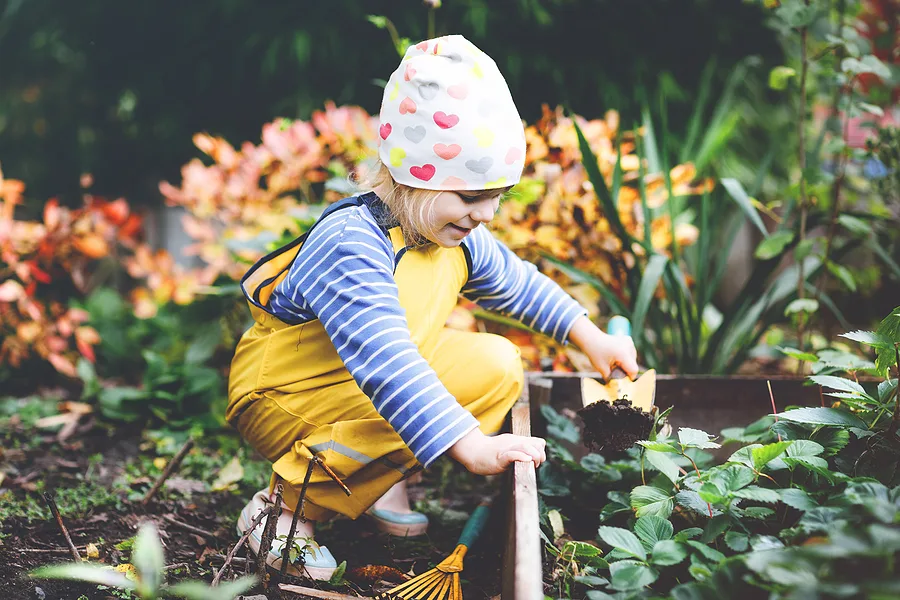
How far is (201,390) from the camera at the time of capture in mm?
2250

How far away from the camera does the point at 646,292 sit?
6.31ft

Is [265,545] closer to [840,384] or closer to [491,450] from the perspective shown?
[491,450]

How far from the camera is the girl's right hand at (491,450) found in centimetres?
122

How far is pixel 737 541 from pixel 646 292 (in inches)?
36.0

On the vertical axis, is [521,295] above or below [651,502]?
above

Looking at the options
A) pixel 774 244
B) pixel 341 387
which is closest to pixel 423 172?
pixel 341 387

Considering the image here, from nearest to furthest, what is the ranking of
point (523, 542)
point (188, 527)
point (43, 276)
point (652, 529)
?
point (523, 542), point (652, 529), point (188, 527), point (43, 276)

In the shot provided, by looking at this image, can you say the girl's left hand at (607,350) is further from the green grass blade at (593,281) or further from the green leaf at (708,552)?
the green leaf at (708,552)

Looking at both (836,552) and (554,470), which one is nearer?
(836,552)

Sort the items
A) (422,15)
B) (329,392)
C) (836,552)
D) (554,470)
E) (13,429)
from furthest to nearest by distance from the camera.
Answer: (422,15) → (13,429) → (554,470) → (329,392) → (836,552)

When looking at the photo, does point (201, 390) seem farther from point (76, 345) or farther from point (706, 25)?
point (706, 25)

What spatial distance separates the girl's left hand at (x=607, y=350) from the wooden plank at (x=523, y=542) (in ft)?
1.52

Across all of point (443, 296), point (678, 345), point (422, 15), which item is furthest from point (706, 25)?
point (443, 296)

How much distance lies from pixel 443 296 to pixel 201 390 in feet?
3.48
